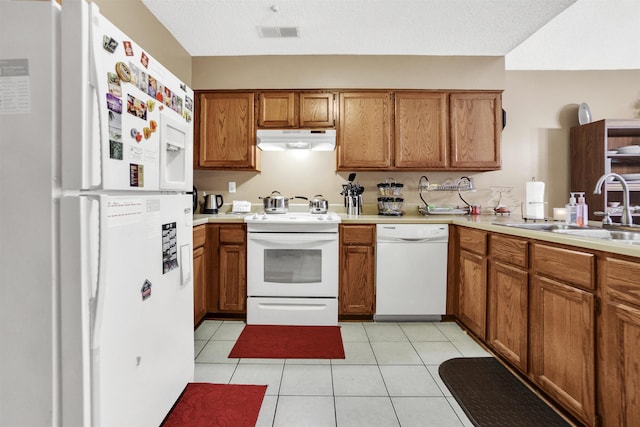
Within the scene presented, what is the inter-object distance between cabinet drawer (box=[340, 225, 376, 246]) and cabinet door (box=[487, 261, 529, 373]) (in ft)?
3.10

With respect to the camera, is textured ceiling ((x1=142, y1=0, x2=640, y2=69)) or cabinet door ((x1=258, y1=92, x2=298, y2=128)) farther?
cabinet door ((x1=258, y1=92, x2=298, y2=128))

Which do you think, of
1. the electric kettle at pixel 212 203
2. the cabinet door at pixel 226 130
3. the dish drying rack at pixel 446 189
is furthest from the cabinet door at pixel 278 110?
the dish drying rack at pixel 446 189

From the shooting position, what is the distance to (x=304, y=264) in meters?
2.69

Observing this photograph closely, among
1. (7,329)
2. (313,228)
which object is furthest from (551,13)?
(7,329)

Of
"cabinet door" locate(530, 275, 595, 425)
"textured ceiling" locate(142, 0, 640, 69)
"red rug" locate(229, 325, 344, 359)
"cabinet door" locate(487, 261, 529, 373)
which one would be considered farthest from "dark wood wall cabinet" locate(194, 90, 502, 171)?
"cabinet door" locate(530, 275, 595, 425)

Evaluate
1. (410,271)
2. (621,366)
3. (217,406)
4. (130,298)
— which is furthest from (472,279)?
(130,298)

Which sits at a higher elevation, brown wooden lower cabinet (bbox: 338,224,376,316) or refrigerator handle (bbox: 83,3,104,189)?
refrigerator handle (bbox: 83,3,104,189)

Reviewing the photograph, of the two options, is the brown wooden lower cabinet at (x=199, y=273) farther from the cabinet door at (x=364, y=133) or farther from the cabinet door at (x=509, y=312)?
the cabinet door at (x=509, y=312)

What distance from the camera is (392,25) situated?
8.73 feet

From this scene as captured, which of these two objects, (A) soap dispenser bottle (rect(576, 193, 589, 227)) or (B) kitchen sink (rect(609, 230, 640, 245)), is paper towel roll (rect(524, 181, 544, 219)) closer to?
(A) soap dispenser bottle (rect(576, 193, 589, 227))

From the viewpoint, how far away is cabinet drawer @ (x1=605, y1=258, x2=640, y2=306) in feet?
3.74

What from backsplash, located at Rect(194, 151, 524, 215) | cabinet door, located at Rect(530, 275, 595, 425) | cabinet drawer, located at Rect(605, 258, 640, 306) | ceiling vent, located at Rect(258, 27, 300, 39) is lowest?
cabinet door, located at Rect(530, 275, 595, 425)

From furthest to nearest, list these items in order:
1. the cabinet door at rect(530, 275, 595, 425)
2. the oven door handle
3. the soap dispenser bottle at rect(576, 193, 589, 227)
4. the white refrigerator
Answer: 1. the oven door handle
2. the soap dispenser bottle at rect(576, 193, 589, 227)
3. the cabinet door at rect(530, 275, 595, 425)
4. the white refrigerator

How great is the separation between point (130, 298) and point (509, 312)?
6.65 ft
